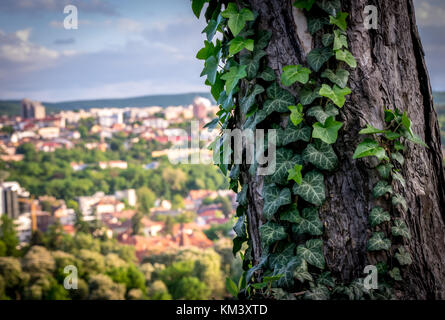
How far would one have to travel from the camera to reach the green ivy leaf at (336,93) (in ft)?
3.03

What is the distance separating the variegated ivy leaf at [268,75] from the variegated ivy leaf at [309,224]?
0.39m

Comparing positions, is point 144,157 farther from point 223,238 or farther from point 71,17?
point 71,17

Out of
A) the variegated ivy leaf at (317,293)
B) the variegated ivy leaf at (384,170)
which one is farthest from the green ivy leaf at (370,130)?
the variegated ivy leaf at (317,293)

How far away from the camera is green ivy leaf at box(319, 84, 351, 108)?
3.03 ft

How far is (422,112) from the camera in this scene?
3.47 feet

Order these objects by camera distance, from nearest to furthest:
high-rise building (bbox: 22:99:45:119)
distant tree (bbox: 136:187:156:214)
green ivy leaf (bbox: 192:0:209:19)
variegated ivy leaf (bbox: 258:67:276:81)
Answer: variegated ivy leaf (bbox: 258:67:276:81) → green ivy leaf (bbox: 192:0:209:19) → high-rise building (bbox: 22:99:45:119) → distant tree (bbox: 136:187:156:214)

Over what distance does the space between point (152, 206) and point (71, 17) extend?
52.6 ft

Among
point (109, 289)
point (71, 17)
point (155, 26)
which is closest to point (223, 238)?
point (109, 289)

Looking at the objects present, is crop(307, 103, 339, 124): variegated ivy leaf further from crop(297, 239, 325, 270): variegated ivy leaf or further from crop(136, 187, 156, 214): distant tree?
crop(136, 187, 156, 214): distant tree

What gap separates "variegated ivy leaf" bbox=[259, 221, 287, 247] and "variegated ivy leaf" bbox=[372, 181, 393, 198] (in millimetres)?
274

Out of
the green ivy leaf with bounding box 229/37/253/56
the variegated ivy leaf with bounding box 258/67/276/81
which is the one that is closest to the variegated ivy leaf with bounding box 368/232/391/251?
the variegated ivy leaf with bounding box 258/67/276/81

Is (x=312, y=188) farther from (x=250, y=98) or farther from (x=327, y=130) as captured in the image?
(x=250, y=98)

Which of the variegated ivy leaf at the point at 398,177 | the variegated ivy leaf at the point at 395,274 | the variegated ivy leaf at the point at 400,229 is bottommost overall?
the variegated ivy leaf at the point at 395,274

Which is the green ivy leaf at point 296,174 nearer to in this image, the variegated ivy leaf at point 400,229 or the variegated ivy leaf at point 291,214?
the variegated ivy leaf at point 291,214
